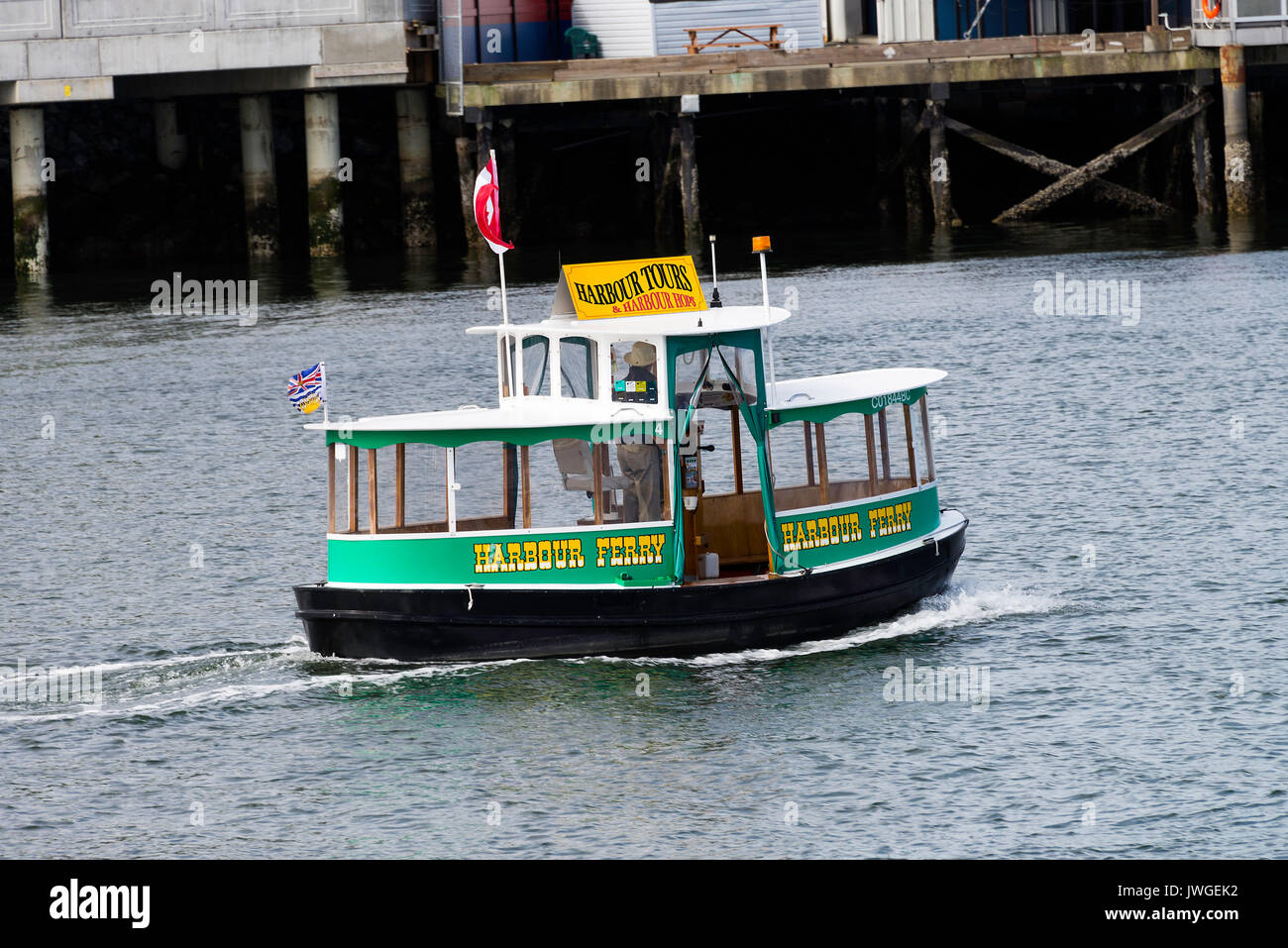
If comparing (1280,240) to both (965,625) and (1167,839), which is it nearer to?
(965,625)

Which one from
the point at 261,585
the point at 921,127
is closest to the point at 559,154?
the point at 921,127

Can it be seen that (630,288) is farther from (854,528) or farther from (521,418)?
(854,528)

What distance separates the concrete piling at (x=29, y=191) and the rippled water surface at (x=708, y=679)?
55.8 ft

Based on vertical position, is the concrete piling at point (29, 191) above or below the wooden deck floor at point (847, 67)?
below

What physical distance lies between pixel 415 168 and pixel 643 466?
3867cm

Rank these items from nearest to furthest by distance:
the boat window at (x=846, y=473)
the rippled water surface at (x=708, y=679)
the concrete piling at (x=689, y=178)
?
the rippled water surface at (x=708, y=679) < the boat window at (x=846, y=473) < the concrete piling at (x=689, y=178)

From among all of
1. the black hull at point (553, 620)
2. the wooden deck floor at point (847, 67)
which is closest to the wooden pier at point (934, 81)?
the wooden deck floor at point (847, 67)

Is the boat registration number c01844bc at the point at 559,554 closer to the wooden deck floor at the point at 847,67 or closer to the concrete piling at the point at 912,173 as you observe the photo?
the wooden deck floor at the point at 847,67

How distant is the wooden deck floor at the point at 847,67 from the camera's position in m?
55.0

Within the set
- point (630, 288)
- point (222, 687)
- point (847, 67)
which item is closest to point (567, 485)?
point (630, 288)

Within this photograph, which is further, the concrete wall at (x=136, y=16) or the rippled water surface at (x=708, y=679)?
the concrete wall at (x=136, y=16)

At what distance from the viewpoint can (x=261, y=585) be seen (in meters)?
26.5

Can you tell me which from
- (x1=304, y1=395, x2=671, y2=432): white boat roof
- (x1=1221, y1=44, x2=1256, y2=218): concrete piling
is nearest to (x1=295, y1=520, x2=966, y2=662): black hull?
(x1=304, y1=395, x2=671, y2=432): white boat roof

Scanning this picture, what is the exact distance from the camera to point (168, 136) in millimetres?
62938
